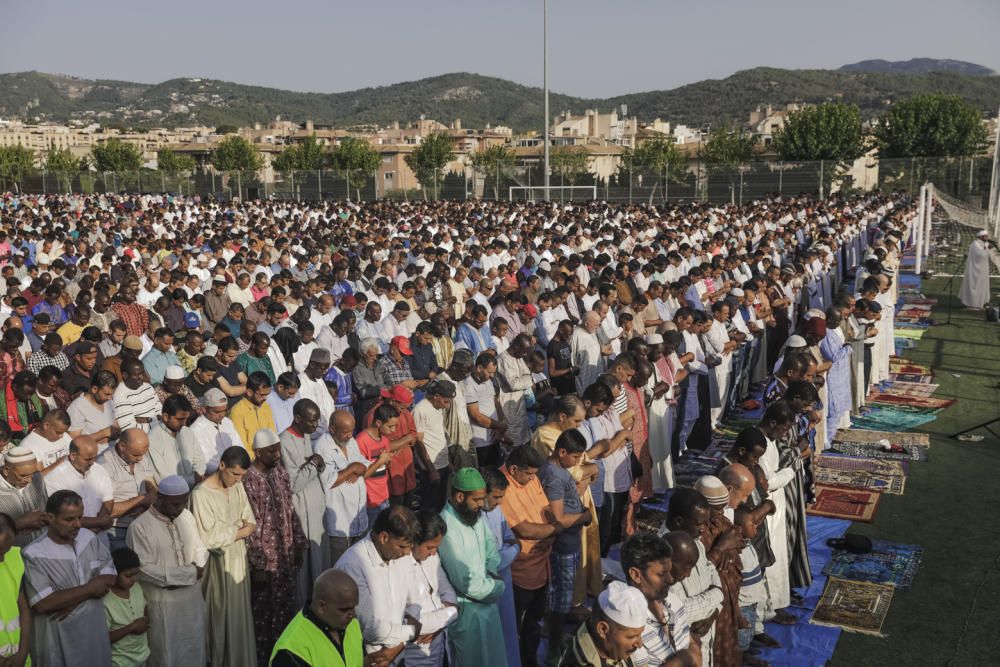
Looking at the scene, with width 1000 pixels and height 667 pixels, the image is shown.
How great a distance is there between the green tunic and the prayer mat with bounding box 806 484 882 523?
13.5 feet

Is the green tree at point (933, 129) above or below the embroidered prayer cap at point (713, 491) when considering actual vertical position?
above

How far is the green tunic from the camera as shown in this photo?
14.5ft

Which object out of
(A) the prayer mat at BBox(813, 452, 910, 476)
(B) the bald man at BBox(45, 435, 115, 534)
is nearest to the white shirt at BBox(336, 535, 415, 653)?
(B) the bald man at BBox(45, 435, 115, 534)

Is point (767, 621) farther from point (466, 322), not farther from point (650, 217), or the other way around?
point (650, 217)

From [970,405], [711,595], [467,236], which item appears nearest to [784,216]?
[467,236]

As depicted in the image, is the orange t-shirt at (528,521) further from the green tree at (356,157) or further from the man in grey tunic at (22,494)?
the green tree at (356,157)

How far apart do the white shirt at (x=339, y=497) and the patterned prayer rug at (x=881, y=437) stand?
6061 mm

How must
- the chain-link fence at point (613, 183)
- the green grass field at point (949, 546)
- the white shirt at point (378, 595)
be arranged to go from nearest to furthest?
the white shirt at point (378, 595)
the green grass field at point (949, 546)
the chain-link fence at point (613, 183)

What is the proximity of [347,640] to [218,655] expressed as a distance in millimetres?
1669

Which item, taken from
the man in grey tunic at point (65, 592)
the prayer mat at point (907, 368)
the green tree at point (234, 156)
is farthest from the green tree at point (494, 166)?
the man in grey tunic at point (65, 592)

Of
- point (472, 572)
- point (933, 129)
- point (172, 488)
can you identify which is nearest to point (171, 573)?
point (172, 488)

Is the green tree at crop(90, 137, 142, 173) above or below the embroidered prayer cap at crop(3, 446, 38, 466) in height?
above

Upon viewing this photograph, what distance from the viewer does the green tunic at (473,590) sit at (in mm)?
4410

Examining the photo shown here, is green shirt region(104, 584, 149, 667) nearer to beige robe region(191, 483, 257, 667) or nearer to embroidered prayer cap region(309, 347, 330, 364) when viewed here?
beige robe region(191, 483, 257, 667)
